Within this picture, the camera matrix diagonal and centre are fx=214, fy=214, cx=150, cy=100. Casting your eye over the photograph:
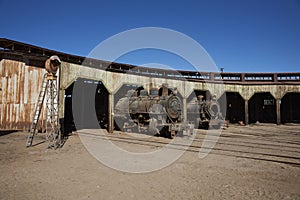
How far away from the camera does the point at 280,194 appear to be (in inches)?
186

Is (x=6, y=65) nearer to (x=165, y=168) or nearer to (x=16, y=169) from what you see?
(x=16, y=169)

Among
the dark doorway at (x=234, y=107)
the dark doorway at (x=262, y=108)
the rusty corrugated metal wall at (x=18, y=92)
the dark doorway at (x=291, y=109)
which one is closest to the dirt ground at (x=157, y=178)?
the rusty corrugated metal wall at (x=18, y=92)

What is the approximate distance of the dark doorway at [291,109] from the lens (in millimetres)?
28984

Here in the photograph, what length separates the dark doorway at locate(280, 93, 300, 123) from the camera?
29.0m

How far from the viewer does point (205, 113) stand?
2089 cm

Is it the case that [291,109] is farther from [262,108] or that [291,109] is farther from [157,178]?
[157,178]

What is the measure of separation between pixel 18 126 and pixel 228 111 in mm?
26426

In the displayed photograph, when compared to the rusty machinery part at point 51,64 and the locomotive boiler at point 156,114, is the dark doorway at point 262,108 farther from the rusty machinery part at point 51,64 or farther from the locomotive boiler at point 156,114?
the rusty machinery part at point 51,64

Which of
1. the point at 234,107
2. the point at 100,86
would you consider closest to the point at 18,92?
the point at 100,86

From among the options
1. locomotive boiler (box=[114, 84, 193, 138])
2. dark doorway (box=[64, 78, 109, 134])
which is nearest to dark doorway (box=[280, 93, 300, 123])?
locomotive boiler (box=[114, 84, 193, 138])

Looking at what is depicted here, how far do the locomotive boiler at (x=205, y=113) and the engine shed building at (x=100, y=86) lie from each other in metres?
1.00

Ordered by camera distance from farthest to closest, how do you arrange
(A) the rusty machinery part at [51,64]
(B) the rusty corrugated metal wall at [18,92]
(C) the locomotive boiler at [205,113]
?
(C) the locomotive boiler at [205,113]
(B) the rusty corrugated metal wall at [18,92]
(A) the rusty machinery part at [51,64]

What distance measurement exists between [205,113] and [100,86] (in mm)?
11721

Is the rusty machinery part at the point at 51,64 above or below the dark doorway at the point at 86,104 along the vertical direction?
above
